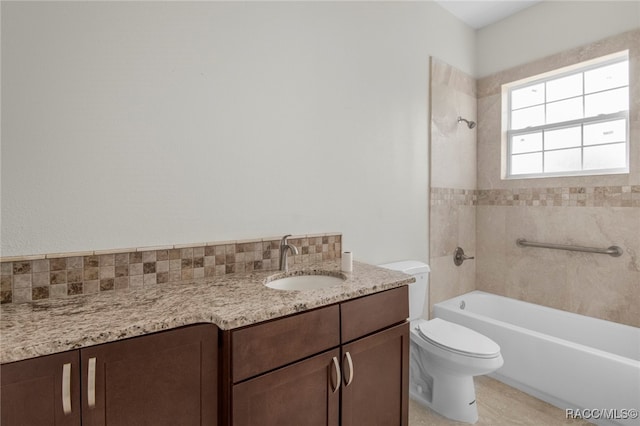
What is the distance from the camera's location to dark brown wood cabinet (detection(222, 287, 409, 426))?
3.09ft

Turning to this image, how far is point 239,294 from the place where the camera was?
44.6 inches

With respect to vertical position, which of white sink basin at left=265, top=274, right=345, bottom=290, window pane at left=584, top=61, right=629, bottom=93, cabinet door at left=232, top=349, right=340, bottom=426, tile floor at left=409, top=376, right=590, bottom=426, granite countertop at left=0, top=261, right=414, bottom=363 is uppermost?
window pane at left=584, top=61, right=629, bottom=93

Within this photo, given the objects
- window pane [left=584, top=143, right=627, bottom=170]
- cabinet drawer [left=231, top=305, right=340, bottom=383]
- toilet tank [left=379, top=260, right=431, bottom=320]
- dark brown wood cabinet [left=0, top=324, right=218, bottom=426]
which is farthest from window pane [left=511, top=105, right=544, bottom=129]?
dark brown wood cabinet [left=0, top=324, right=218, bottom=426]

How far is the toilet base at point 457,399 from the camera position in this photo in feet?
5.76

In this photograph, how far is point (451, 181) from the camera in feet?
8.55

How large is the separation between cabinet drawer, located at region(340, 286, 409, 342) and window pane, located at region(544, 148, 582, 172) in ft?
6.75

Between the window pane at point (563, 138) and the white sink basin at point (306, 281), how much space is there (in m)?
2.33

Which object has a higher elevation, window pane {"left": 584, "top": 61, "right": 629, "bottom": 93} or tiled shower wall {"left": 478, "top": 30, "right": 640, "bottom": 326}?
window pane {"left": 584, "top": 61, "right": 629, "bottom": 93}

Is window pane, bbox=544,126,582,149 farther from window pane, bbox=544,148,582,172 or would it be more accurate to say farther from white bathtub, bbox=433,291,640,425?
white bathtub, bbox=433,291,640,425

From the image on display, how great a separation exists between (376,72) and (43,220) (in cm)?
195

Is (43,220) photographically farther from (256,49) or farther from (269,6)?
(269,6)

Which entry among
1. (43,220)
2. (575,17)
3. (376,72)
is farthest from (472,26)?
(43,220)

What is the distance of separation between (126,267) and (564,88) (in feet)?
10.8

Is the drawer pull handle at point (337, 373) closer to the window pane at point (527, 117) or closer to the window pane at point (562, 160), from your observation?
the window pane at point (562, 160)
